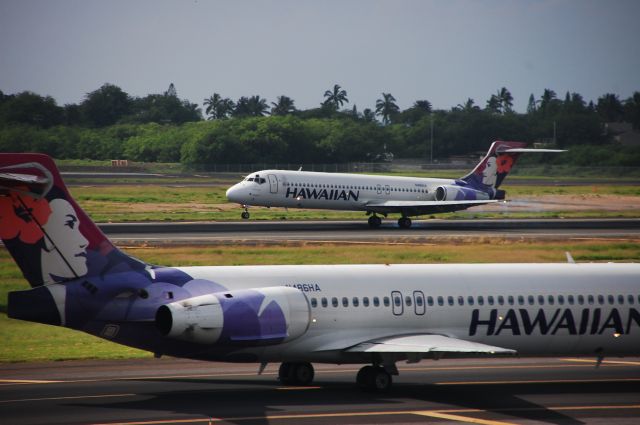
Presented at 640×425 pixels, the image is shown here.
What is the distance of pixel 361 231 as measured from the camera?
→ 6638cm

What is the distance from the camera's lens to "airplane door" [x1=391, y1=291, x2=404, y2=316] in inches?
1047

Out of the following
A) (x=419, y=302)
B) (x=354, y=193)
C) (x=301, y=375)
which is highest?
(x=354, y=193)

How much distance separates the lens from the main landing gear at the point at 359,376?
86.4 feet

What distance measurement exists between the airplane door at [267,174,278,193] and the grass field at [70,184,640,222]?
619cm

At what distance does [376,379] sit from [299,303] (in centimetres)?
278

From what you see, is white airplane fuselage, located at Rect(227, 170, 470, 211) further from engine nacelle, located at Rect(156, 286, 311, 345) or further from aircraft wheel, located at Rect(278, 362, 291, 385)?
engine nacelle, located at Rect(156, 286, 311, 345)

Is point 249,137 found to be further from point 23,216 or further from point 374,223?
point 23,216

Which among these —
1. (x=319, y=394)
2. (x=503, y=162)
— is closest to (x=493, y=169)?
(x=503, y=162)

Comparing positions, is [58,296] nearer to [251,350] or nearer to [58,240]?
[58,240]

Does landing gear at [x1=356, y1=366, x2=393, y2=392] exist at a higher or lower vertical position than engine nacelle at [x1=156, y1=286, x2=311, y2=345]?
lower

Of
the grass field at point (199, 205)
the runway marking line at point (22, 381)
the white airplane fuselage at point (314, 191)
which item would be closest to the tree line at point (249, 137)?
the grass field at point (199, 205)

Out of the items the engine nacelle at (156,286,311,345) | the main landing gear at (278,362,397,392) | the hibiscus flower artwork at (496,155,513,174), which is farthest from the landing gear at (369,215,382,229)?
the engine nacelle at (156,286,311,345)

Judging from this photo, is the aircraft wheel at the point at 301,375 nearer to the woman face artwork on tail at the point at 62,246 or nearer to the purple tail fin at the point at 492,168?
the woman face artwork on tail at the point at 62,246

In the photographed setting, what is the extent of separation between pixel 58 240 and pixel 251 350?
519cm
